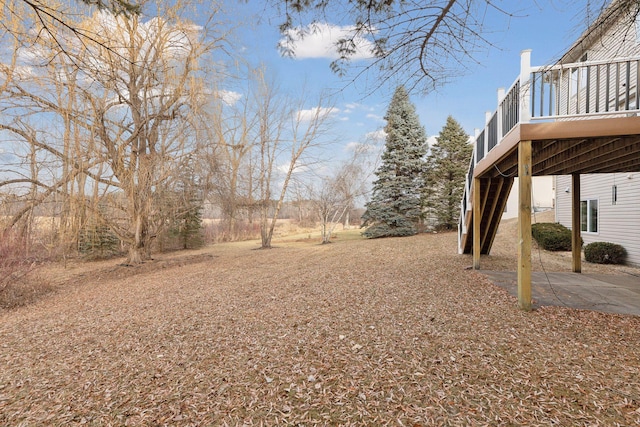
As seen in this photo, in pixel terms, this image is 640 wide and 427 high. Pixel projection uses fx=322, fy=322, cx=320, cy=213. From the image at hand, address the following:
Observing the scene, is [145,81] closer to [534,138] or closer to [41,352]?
[41,352]

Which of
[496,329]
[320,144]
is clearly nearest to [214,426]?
[496,329]

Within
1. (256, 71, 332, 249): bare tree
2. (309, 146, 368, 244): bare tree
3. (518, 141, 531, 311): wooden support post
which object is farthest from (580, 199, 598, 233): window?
(256, 71, 332, 249): bare tree

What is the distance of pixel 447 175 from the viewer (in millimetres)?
17531

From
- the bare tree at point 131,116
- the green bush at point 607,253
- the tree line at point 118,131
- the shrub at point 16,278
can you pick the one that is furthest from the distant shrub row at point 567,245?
the shrub at point 16,278

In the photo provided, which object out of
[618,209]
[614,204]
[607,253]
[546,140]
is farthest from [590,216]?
[546,140]

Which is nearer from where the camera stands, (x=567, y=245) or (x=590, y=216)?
(x=590, y=216)

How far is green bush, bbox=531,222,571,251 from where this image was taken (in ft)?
36.3

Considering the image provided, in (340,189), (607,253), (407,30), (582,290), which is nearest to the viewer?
(407,30)

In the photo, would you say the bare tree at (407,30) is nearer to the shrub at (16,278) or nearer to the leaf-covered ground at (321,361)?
the leaf-covered ground at (321,361)

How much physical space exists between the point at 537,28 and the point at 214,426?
15.2 feet

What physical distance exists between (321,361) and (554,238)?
11.5 m

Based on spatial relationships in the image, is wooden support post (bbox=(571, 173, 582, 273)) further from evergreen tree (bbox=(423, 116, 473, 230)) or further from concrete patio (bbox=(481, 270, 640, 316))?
evergreen tree (bbox=(423, 116, 473, 230))

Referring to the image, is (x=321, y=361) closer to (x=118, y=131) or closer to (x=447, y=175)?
(x=118, y=131)

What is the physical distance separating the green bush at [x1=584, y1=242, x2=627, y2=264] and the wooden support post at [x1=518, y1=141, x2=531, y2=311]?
6886 millimetres
